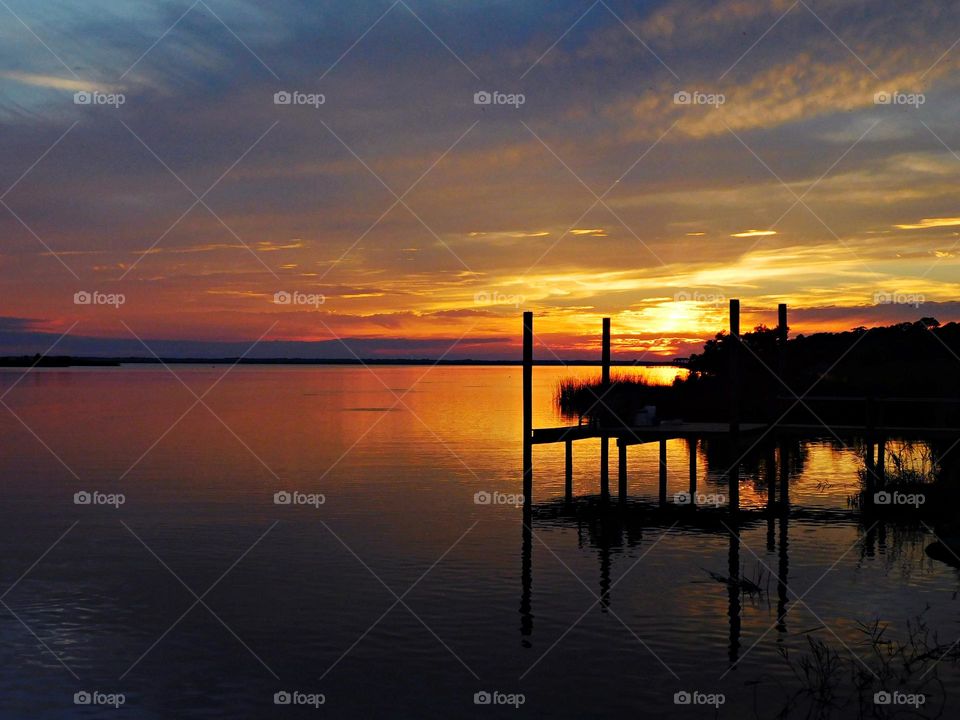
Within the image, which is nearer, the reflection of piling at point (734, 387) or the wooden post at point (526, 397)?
the reflection of piling at point (734, 387)

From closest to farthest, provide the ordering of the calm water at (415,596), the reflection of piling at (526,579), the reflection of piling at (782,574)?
the calm water at (415,596)
the reflection of piling at (526,579)
the reflection of piling at (782,574)

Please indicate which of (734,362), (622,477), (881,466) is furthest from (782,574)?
(881,466)

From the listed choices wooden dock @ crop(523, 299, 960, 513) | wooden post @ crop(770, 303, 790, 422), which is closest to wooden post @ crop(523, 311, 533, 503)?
wooden dock @ crop(523, 299, 960, 513)

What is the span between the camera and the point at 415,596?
1875 cm

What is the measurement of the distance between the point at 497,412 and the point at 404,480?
37.4 metres

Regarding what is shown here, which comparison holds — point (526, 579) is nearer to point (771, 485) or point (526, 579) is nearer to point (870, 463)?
point (771, 485)

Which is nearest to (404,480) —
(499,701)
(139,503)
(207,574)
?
(139,503)

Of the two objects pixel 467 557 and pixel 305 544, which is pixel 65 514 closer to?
pixel 305 544

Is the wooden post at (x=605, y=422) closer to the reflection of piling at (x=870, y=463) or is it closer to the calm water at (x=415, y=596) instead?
the calm water at (x=415, y=596)

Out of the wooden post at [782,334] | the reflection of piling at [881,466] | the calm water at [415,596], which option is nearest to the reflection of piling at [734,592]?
the calm water at [415,596]

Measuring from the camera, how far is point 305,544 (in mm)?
23797

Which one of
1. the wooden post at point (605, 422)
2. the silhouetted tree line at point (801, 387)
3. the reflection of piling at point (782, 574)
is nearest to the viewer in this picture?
the reflection of piling at point (782, 574)

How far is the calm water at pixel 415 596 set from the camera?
14.0 meters

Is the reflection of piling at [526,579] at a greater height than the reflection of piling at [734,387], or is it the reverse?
the reflection of piling at [734,387]
